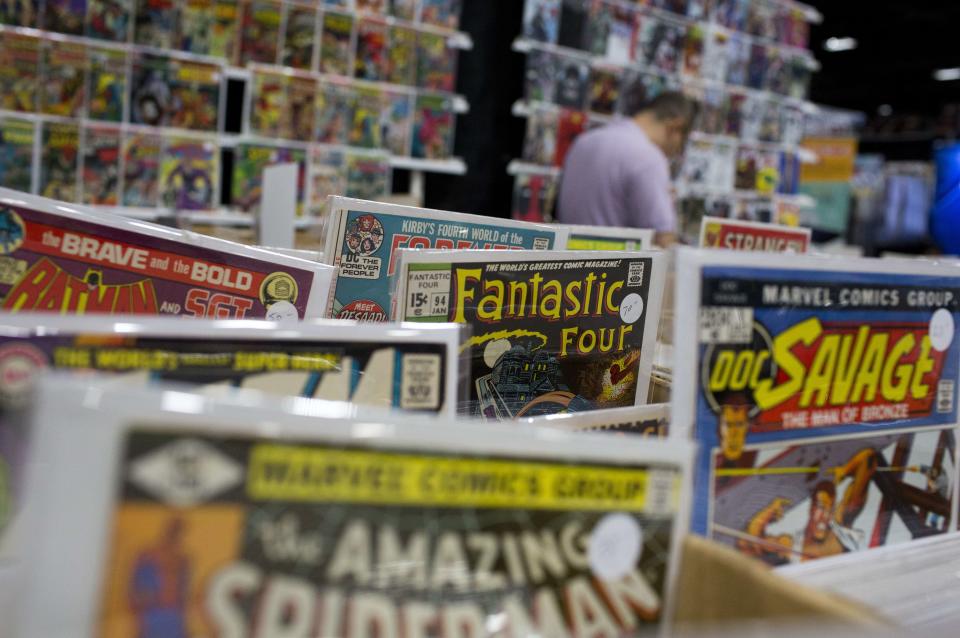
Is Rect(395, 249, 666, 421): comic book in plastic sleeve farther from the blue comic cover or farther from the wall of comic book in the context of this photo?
the wall of comic book

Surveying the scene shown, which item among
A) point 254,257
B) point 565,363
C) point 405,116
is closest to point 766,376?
point 565,363

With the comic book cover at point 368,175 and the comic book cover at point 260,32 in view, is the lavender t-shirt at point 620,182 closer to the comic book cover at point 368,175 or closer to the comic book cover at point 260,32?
the comic book cover at point 368,175

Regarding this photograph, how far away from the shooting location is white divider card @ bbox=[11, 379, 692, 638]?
386 mm

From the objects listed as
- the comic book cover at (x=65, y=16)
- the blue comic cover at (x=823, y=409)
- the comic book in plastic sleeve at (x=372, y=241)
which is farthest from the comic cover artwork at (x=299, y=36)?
the blue comic cover at (x=823, y=409)

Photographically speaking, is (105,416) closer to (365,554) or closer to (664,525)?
(365,554)

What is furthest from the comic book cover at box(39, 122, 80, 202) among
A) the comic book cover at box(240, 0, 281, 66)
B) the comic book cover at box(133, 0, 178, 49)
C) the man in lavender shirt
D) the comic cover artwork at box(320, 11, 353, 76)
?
the man in lavender shirt

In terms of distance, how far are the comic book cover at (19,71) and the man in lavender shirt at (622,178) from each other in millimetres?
2035

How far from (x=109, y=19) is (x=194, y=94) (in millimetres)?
398

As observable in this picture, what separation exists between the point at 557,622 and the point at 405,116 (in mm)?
3526

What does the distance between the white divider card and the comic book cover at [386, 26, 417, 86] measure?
138 inches

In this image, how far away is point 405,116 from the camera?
3801 mm

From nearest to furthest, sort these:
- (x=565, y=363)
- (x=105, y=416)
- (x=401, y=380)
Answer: (x=105, y=416) < (x=401, y=380) < (x=565, y=363)

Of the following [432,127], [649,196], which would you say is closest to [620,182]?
[649,196]

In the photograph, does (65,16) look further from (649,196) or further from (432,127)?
(649,196)
